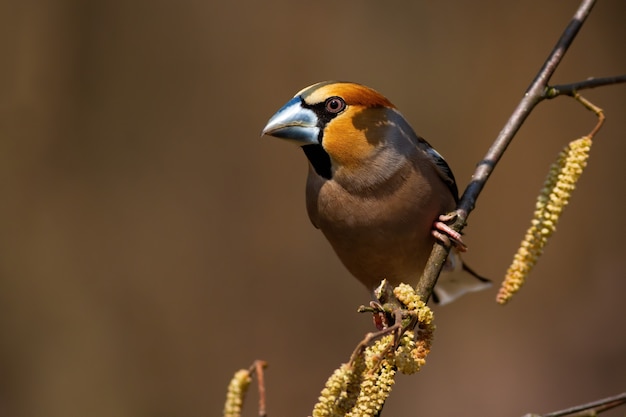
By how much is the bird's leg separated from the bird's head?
0.34m

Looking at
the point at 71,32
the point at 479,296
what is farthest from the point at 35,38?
the point at 479,296

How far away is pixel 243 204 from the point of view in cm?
542

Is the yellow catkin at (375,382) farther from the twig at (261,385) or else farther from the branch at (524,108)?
the branch at (524,108)

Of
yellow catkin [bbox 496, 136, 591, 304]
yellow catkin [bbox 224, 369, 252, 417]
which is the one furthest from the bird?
yellow catkin [bbox 224, 369, 252, 417]

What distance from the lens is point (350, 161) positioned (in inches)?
111

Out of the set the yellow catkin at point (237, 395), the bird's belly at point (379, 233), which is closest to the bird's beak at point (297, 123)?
the bird's belly at point (379, 233)

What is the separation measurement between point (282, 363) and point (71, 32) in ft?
8.89

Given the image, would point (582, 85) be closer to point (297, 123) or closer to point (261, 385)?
point (297, 123)

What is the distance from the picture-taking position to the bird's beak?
2.64m

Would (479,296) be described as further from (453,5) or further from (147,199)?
(147,199)

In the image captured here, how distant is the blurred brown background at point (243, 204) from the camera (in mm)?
5250

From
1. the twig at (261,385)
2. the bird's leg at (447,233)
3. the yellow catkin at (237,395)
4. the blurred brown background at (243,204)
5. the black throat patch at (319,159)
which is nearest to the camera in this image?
the twig at (261,385)

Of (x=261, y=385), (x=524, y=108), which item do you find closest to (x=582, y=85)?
(x=524, y=108)

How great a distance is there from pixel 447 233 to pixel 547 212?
66 centimetres
